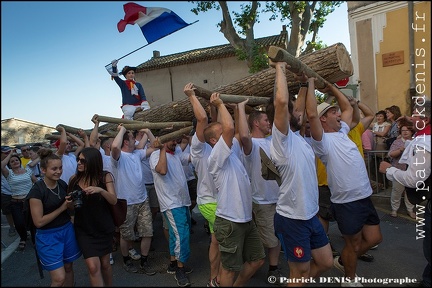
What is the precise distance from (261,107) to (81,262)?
140 inches

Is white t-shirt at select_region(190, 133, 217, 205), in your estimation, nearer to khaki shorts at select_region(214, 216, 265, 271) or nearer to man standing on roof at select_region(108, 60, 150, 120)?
khaki shorts at select_region(214, 216, 265, 271)

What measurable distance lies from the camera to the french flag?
2.90m

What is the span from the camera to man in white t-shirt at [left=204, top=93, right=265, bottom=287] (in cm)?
326

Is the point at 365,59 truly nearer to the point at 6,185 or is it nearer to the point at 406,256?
the point at 406,256

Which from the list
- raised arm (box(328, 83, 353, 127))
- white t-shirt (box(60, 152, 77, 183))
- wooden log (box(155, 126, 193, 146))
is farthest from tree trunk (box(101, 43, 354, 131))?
white t-shirt (box(60, 152, 77, 183))

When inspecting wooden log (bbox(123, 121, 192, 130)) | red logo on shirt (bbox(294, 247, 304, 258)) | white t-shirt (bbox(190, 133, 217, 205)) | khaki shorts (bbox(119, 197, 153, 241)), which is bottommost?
khaki shorts (bbox(119, 197, 153, 241))

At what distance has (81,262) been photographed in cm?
530

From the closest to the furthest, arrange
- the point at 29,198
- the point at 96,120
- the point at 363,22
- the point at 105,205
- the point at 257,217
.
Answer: the point at 29,198
the point at 105,205
the point at 257,217
the point at 96,120
the point at 363,22

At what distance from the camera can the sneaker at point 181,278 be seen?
13.6 feet

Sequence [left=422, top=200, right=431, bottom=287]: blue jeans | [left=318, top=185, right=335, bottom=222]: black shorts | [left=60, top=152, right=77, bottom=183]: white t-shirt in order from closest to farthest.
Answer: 1. [left=422, top=200, right=431, bottom=287]: blue jeans
2. [left=318, top=185, right=335, bottom=222]: black shorts
3. [left=60, top=152, right=77, bottom=183]: white t-shirt

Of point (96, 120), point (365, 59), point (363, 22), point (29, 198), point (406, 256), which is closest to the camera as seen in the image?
point (29, 198)

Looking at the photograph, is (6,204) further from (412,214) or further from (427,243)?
(412,214)

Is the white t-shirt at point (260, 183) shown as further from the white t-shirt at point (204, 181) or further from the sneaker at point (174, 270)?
the sneaker at point (174, 270)

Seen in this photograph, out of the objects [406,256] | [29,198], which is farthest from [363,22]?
[29,198]
